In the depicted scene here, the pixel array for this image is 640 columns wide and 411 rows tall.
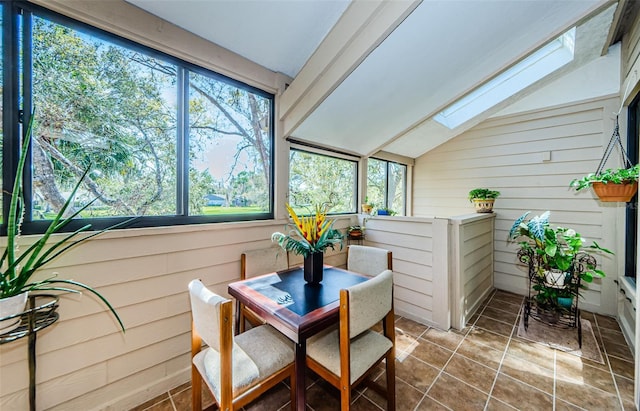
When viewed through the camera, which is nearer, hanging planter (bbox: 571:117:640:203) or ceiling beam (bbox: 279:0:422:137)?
ceiling beam (bbox: 279:0:422:137)

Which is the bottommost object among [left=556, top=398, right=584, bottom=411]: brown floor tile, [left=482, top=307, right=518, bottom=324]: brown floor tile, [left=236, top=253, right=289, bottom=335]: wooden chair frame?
[left=556, top=398, right=584, bottom=411]: brown floor tile

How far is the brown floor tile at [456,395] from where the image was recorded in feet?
5.09

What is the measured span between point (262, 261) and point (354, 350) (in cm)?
109

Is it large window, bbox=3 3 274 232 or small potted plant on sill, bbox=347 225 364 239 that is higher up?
large window, bbox=3 3 274 232

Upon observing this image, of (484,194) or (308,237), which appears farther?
(484,194)

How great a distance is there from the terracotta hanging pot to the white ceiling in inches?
54.9

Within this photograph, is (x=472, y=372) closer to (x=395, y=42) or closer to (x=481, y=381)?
(x=481, y=381)

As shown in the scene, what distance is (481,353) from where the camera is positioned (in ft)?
6.82

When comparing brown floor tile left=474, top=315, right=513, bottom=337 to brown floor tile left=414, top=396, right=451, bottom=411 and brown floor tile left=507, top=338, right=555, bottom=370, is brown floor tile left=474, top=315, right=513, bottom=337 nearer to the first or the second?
brown floor tile left=507, top=338, right=555, bottom=370

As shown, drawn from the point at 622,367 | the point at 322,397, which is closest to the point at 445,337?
the point at 622,367

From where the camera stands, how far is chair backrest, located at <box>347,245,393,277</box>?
1.99 m

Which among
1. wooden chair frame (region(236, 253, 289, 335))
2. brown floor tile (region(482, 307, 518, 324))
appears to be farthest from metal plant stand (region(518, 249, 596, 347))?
wooden chair frame (region(236, 253, 289, 335))

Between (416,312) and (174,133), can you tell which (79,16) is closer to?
(174,133)

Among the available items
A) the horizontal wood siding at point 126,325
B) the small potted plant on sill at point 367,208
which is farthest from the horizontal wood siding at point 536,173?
the horizontal wood siding at point 126,325
